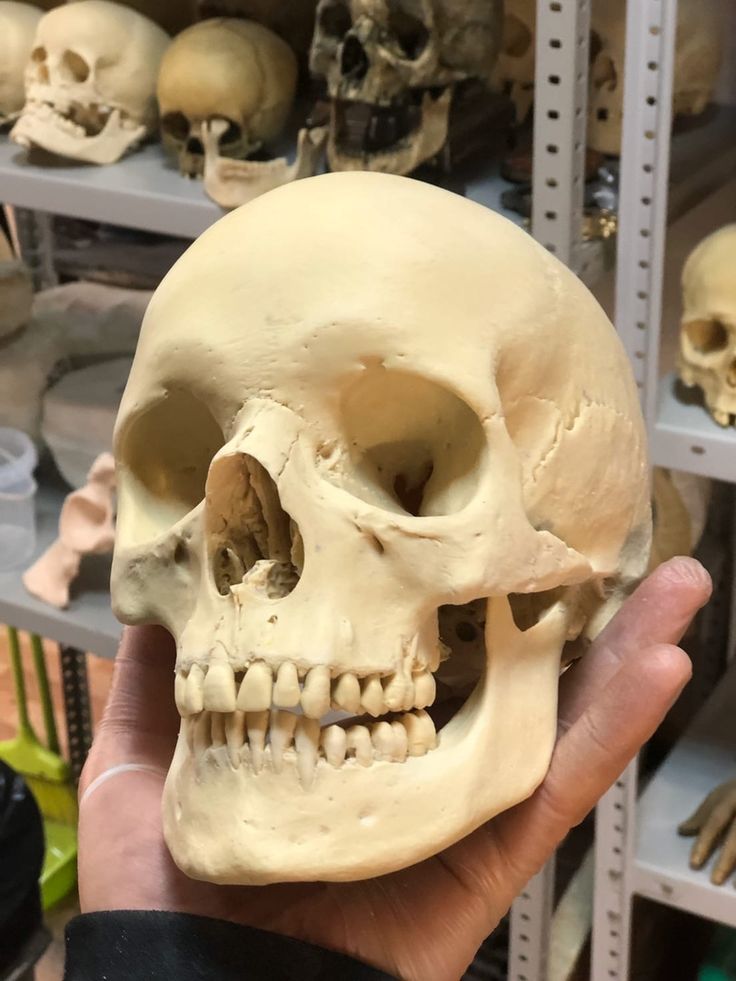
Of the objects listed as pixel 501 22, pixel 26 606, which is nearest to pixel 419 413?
pixel 501 22

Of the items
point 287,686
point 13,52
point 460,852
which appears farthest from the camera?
point 13,52

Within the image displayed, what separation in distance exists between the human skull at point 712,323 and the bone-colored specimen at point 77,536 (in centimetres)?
77

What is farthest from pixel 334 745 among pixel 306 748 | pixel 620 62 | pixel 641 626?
pixel 620 62

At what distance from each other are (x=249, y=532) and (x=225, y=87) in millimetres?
793

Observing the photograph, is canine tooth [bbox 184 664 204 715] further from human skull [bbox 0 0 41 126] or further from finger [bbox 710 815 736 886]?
human skull [bbox 0 0 41 126]

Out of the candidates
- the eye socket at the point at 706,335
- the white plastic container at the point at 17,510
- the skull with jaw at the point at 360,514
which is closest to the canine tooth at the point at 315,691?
the skull with jaw at the point at 360,514

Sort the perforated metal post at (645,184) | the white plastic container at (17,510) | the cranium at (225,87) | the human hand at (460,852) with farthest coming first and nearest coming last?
the white plastic container at (17,510)
the cranium at (225,87)
the perforated metal post at (645,184)
the human hand at (460,852)

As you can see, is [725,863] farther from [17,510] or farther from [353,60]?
[17,510]

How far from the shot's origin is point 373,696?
73 centimetres

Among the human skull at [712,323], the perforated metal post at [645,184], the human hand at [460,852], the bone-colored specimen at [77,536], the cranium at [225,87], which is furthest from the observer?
the bone-colored specimen at [77,536]

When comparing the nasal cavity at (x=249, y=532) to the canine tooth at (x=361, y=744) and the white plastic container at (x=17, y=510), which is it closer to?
the canine tooth at (x=361, y=744)

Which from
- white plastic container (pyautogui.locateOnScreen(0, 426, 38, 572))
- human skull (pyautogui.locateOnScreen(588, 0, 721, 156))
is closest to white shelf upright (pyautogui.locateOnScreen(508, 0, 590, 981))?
human skull (pyautogui.locateOnScreen(588, 0, 721, 156))

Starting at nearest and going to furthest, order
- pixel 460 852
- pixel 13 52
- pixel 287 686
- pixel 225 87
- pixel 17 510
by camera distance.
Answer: pixel 287 686 → pixel 460 852 → pixel 225 87 → pixel 13 52 → pixel 17 510

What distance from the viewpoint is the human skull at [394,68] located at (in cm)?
126
